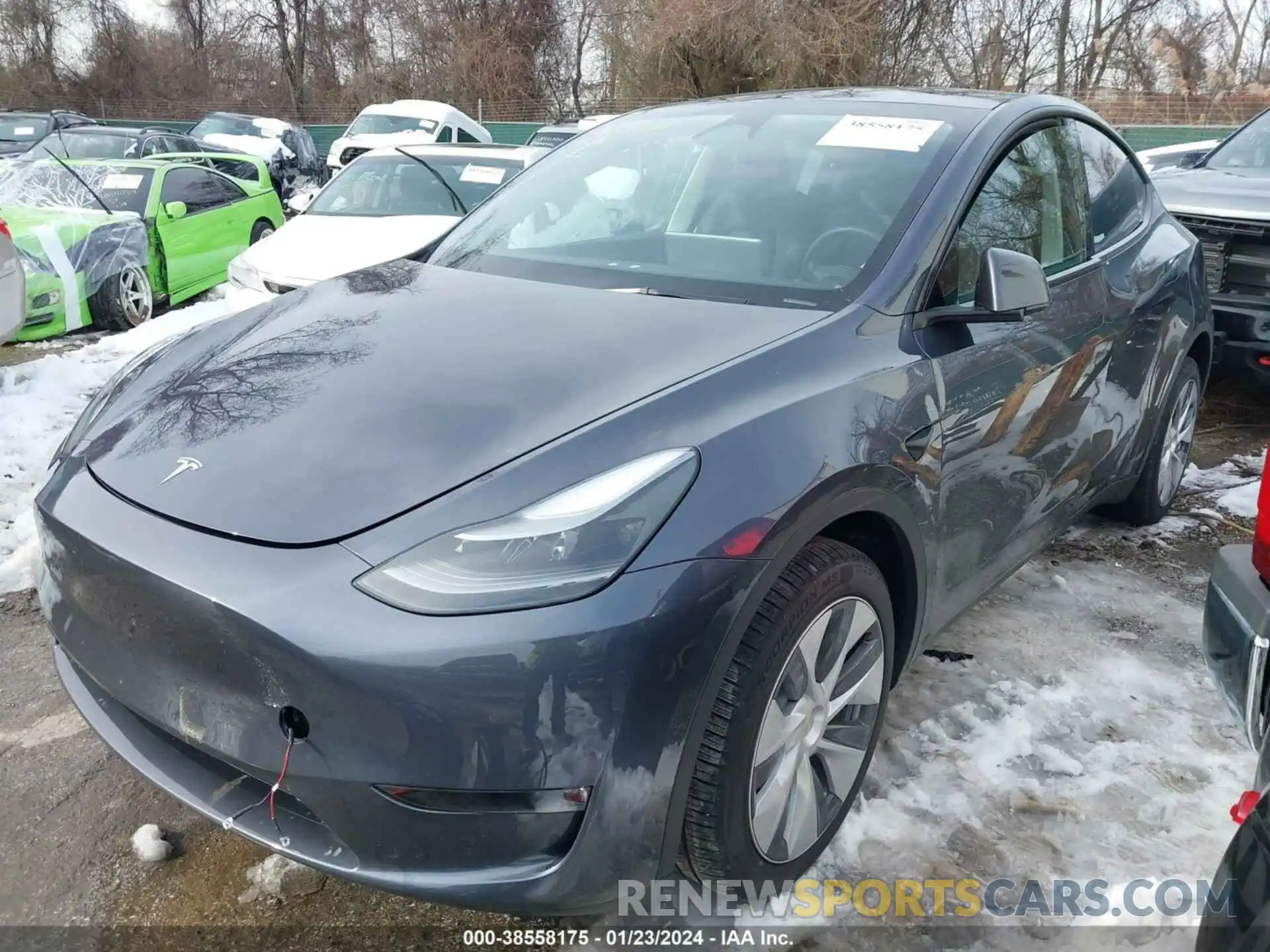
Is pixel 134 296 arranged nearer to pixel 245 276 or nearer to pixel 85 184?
pixel 85 184

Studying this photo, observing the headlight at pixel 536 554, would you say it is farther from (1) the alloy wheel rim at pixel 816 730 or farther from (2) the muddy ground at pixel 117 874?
(2) the muddy ground at pixel 117 874

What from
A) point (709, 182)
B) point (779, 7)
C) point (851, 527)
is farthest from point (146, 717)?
point (779, 7)

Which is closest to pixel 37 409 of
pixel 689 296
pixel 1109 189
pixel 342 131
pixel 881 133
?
pixel 689 296

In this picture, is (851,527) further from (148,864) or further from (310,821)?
(148,864)

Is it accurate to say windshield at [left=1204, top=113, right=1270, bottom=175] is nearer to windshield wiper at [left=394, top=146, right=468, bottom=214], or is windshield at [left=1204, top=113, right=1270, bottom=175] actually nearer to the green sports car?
windshield wiper at [left=394, top=146, right=468, bottom=214]

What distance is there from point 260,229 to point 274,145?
8.47 metres

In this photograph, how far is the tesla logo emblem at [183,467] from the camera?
178 centimetres

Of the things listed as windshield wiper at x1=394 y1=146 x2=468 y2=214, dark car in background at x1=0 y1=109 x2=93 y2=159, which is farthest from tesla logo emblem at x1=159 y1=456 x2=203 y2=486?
dark car in background at x1=0 y1=109 x2=93 y2=159

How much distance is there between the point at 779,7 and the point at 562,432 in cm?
2220

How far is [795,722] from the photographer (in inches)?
75.9

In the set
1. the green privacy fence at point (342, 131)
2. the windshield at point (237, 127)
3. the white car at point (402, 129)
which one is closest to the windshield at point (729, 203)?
the white car at point (402, 129)

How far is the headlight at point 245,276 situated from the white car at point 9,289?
1304 mm

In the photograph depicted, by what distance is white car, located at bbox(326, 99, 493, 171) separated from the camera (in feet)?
55.3

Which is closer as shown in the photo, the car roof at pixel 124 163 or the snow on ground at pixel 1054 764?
the snow on ground at pixel 1054 764
